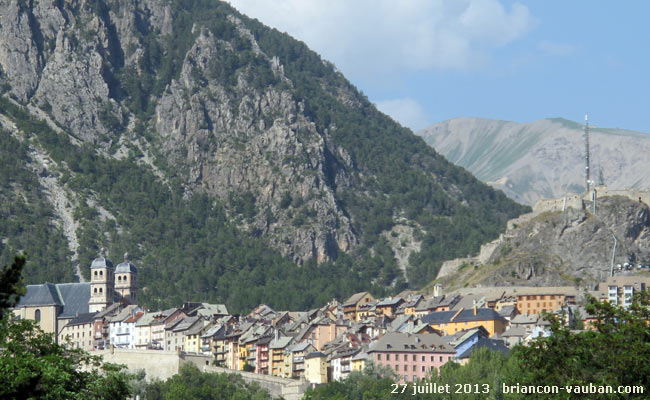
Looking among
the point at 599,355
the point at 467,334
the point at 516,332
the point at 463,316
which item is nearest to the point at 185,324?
the point at 463,316

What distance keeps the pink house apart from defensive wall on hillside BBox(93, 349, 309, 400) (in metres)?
9.87

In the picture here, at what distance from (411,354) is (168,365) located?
2893cm

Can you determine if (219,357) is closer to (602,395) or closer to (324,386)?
(324,386)

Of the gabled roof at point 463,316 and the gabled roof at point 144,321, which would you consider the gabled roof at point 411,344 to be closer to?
the gabled roof at point 463,316

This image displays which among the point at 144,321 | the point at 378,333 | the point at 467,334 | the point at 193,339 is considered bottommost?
the point at 193,339

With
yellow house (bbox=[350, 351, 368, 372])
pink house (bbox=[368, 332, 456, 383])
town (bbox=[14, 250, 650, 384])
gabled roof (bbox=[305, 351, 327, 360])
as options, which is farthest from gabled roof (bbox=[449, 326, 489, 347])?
gabled roof (bbox=[305, 351, 327, 360])

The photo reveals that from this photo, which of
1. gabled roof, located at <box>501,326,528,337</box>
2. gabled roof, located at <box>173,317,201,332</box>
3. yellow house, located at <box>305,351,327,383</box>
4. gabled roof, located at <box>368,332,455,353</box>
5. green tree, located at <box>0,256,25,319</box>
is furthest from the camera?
gabled roof, located at <box>173,317,201,332</box>

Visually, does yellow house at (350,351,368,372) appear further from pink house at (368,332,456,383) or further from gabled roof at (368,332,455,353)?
gabled roof at (368,332,455,353)

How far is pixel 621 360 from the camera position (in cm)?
6650

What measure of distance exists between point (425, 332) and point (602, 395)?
10349 cm

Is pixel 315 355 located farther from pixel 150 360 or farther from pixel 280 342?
pixel 150 360

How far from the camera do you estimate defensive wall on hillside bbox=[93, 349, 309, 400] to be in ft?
516

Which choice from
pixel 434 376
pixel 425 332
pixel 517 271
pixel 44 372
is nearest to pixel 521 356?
pixel 44 372

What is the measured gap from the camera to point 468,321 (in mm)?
172375
